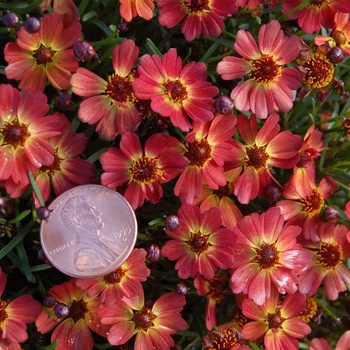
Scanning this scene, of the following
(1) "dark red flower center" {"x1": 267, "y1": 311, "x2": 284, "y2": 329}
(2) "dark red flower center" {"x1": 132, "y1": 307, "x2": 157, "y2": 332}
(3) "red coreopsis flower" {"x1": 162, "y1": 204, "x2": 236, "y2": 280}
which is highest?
(3) "red coreopsis flower" {"x1": 162, "y1": 204, "x2": 236, "y2": 280}

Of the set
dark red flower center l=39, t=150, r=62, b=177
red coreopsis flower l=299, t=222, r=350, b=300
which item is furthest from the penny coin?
red coreopsis flower l=299, t=222, r=350, b=300

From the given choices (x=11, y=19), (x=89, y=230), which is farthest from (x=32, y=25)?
(x=89, y=230)

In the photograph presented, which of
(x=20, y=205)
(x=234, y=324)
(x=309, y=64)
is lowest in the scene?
(x=234, y=324)

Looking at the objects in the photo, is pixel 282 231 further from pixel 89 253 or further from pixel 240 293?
pixel 89 253

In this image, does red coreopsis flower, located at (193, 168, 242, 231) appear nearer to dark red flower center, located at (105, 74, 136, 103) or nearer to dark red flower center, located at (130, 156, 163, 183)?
dark red flower center, located at (130, 156, 163, 183)

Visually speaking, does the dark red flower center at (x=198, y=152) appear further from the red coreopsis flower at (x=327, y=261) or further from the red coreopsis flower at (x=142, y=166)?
the red coreopsis flower at (x=327, y=261)

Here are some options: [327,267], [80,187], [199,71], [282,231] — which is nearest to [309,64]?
[199,71]
